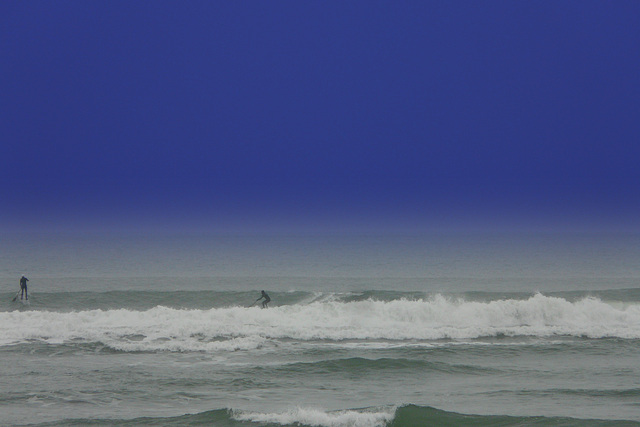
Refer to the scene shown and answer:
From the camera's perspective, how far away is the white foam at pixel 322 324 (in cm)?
2372

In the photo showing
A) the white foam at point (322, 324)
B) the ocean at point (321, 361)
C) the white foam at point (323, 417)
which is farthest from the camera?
the white foam at point (322, 324)

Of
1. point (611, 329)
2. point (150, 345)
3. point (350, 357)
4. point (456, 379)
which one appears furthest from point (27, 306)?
point (611, 329)

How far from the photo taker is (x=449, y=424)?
599 inches

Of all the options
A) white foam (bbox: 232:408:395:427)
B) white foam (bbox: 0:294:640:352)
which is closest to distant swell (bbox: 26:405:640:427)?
white foam (bbox: 232:408:395:427)

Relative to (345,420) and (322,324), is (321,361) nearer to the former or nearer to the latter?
(345,420)

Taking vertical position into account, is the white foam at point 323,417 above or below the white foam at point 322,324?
below

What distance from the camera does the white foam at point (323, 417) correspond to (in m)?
14.9

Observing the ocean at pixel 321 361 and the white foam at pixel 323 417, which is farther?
the ocean at pixel 321 361

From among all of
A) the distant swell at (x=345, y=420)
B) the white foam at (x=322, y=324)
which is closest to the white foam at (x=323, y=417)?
the distant swell at (x=345, y=420)

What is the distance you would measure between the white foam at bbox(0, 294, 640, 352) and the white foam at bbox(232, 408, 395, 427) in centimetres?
718

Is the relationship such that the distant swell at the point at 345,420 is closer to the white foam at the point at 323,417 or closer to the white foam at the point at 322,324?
the white foam at the point at 323,417

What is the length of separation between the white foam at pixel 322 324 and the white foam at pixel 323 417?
7.18 meters

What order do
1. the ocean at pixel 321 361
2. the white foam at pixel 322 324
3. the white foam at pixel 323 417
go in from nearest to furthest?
1. the white foam at pixel 323 417
2. the ocean at pixel 321 361
3. the white foam at pixel 322 324

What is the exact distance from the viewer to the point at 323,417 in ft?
49.4
